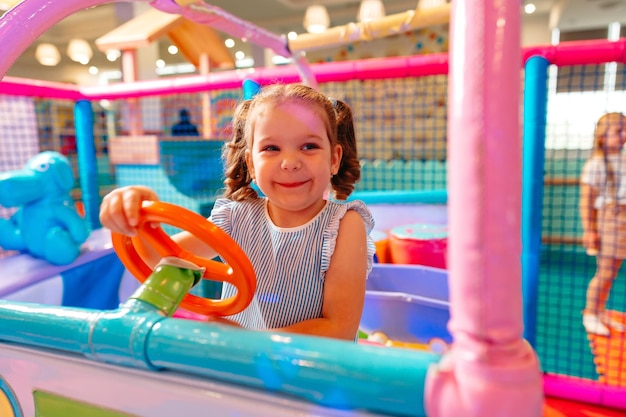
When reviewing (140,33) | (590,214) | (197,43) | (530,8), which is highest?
(530,8)

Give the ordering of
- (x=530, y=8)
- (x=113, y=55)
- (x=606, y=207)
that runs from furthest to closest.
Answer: (x=113, y=55) → (x=530, y=8) → (x=606, y=207)

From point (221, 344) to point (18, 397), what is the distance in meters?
0.32

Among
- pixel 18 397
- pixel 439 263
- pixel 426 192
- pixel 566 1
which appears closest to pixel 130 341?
pixel 18 397

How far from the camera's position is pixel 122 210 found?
0.56 metres

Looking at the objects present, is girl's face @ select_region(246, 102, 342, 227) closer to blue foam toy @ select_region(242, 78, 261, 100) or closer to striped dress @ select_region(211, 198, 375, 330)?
striped dress @ select_region(211, 198, 375, 330)

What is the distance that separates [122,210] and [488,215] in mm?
428

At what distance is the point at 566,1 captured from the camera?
15.6ft

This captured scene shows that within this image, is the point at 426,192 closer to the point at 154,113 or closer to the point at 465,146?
the point at 465,146

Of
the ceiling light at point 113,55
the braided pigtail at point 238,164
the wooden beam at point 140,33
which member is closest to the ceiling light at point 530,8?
the wooden beam at point 140,33

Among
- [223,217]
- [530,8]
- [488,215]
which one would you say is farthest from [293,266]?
[530,8]

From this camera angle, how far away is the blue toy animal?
141cm

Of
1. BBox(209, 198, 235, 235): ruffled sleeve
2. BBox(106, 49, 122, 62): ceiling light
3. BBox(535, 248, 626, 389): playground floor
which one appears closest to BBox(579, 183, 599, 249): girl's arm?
BBox(535, 248, 626, 389): playground floor

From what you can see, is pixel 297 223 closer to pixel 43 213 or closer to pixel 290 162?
pixel 290 162

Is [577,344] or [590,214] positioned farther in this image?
[590,214]
